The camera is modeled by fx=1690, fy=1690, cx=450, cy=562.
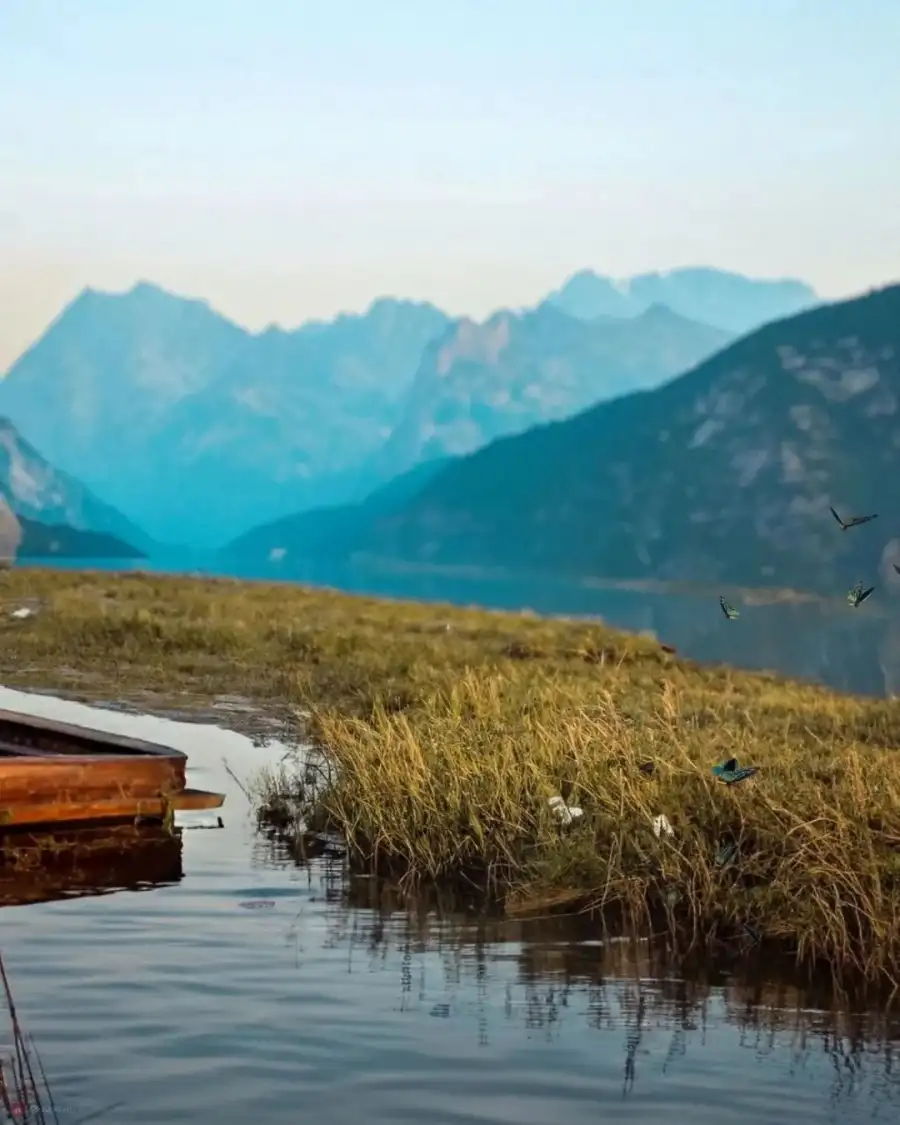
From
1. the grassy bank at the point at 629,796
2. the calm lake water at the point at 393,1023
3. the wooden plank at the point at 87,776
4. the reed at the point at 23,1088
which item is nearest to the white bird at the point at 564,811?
the grassy bank at the point at 629,796

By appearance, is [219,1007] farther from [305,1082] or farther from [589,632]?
[589,632]

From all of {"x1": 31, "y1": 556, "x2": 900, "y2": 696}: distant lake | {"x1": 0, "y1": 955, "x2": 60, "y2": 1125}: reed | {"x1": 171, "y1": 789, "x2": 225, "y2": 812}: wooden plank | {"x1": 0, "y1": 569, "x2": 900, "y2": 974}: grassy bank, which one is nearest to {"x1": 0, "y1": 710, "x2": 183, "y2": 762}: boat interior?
{"x1": 171, "y1": 789, "x2": 225, "y2": 812}: wooden plank

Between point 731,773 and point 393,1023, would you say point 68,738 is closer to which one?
point 731,773

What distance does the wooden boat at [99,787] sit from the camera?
14.9 m

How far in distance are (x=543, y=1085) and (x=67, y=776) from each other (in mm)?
7130

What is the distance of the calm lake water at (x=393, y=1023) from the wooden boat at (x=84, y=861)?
396mm

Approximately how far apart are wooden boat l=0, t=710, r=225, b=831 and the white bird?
3561mm

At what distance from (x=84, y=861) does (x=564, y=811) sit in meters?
4.23

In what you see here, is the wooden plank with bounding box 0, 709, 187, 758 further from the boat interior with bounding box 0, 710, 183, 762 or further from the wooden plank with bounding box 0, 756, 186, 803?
the wooden plank with bounding box 0, 756, 186, 803

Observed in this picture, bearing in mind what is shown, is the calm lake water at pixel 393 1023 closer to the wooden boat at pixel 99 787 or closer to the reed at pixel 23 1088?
the reed at pixel 23 1088

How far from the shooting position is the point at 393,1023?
10.3m

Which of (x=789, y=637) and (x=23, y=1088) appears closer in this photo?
(x=23, y=1088)

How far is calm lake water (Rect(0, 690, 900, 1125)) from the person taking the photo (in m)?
8.89

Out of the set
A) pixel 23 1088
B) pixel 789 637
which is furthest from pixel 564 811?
pixel 789 637
